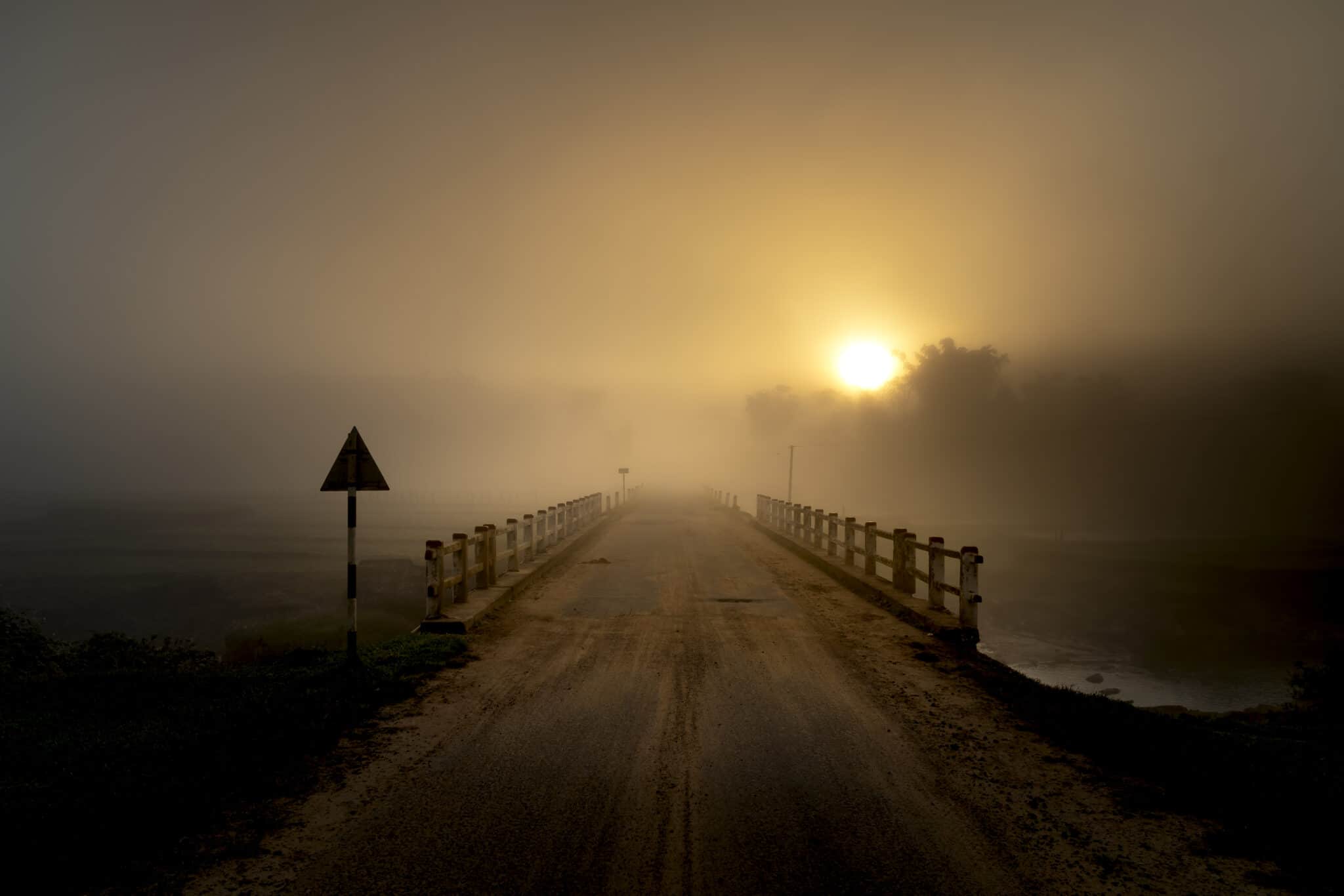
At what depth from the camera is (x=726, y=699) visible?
302 inches

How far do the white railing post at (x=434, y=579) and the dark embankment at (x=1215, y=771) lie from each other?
26.5ft

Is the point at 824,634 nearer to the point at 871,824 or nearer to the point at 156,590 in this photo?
the point at 871,824

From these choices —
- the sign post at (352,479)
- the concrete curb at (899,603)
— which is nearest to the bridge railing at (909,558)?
the concrete curb at (899,603)

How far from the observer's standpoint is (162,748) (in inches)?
243

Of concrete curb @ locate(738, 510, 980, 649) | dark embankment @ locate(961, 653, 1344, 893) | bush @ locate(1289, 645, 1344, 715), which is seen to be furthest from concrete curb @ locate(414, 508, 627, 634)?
bush @ locate(1289, 645, 1344, 715)

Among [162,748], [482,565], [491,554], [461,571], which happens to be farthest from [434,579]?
[162,748]

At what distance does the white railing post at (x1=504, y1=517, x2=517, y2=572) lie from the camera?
52.8 feet

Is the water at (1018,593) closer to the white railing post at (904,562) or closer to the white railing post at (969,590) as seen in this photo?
the white railing post at (904,562)

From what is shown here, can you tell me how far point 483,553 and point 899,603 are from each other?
834 cm

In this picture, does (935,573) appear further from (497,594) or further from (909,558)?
(497,594)

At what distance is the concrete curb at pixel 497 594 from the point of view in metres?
10.9

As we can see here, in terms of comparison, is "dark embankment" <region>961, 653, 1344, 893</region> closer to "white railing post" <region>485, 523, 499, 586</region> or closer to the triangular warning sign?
the triangular warning sign

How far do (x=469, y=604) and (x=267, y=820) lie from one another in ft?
24.3

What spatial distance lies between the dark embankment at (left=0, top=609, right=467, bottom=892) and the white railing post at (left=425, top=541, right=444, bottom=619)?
85 cm
